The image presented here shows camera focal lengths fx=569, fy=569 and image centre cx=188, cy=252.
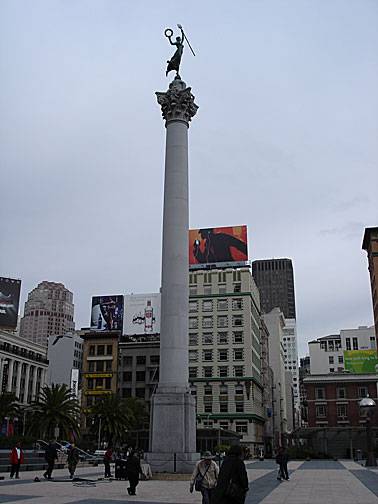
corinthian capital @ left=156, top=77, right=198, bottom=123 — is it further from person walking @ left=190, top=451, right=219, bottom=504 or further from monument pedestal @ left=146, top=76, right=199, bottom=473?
person walking @ left=190, top=451, right=219, bottom=504

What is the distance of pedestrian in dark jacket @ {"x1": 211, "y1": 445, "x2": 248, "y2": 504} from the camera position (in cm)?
957

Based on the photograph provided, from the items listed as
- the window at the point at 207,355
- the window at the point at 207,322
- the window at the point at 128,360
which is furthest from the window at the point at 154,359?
the window at the point at 207,322

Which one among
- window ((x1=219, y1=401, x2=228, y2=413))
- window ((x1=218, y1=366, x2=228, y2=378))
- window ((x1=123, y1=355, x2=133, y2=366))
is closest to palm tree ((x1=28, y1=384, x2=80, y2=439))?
window ((x1=219, y1=401, x2=228, y2=413))

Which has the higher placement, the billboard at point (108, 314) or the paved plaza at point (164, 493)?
the billboard at point (108, 314)

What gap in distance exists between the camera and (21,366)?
106688 millimetres

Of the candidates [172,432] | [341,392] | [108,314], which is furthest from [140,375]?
[172,432]

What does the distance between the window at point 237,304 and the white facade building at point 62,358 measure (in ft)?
160

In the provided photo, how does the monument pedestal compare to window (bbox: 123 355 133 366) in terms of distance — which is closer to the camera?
the monument pedestal

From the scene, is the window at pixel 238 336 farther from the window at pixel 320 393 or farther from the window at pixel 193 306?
the window at pixel 320 393

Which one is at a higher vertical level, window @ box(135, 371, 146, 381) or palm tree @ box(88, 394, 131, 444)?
window @ box(135, 371, 146, 381)

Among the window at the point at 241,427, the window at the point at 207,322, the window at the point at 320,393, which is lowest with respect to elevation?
the window at the point at 241,427

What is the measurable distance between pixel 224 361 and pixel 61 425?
42188mm

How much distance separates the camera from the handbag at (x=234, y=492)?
31.3 ft

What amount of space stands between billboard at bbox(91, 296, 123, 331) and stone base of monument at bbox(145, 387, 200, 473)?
81.4 meters
